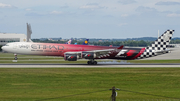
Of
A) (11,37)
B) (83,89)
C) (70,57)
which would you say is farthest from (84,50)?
(11,37)

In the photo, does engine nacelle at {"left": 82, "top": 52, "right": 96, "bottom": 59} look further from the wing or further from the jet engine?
the jet engine

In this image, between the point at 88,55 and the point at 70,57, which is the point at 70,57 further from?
the point at 88,55

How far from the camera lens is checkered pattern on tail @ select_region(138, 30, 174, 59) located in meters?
51.3

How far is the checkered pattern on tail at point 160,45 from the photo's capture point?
2019 inches

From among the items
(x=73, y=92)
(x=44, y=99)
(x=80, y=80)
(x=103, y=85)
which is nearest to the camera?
(x=44, y=99)

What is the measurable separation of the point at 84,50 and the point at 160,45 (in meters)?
14.2

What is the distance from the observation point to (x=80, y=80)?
30375 millimetres

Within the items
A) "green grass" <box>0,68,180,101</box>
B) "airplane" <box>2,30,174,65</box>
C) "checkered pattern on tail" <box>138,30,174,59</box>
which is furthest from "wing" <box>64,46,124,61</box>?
"green grass" <box>0,68,180,101</box>

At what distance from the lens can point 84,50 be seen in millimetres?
51375

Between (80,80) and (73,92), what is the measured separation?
23.3 ft

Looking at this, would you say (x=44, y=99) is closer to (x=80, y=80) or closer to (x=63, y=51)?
(x=80, y=80)

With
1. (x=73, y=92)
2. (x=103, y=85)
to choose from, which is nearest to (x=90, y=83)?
(x=103, y=85)

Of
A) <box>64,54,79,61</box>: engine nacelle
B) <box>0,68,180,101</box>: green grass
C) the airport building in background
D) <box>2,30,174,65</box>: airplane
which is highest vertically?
the airport building in background

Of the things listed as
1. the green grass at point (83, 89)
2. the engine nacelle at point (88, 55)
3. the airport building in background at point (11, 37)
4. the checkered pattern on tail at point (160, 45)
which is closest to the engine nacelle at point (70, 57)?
the engine nacelle at point (88, 55)
